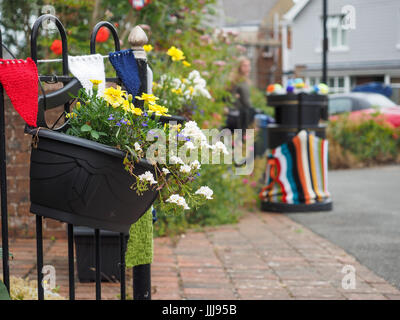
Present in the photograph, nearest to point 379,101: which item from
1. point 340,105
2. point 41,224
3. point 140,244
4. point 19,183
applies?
point 340,105

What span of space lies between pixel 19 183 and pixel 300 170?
9.36 ft

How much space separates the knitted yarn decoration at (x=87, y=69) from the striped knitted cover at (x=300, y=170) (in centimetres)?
394

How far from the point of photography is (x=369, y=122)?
996 cm

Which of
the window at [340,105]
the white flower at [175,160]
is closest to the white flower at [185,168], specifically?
the white flower at [175,160]

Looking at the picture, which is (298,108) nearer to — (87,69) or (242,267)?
(242,267)

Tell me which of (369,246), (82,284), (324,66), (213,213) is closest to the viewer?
(82,284)

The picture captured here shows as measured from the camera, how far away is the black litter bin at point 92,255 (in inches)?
131

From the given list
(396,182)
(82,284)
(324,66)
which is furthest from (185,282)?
(324,66)

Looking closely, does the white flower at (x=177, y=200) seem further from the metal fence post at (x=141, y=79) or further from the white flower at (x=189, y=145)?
the metal fence post at (x=141, y=79)

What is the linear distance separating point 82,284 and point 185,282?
63cm

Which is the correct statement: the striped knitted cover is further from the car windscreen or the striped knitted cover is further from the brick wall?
the car windscreen

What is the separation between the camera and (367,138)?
9.88 m

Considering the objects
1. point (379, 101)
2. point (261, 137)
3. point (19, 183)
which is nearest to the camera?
point (19, 183)
